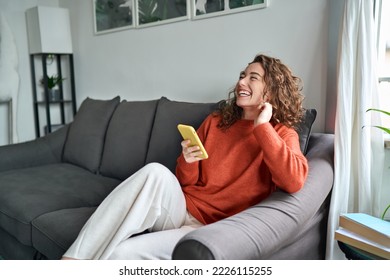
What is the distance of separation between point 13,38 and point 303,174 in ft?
8.66

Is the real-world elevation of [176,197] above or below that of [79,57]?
below

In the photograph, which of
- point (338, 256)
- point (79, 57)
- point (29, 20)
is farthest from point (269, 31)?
point (29, 20)

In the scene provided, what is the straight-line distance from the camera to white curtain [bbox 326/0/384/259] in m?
1.28

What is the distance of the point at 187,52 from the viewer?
83.5 inches

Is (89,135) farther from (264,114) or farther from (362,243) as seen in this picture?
(362,243)

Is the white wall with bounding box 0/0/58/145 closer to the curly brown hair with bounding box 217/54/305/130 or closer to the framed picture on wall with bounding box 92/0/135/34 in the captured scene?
the framed picture on wall with bounding box 92/0/135/34

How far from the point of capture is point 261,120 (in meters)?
1.17

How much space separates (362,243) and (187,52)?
4.76 feet

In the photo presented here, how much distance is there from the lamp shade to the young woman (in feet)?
6.41

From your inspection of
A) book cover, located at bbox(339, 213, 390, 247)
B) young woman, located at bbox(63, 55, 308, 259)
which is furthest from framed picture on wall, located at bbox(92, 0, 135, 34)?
book cover, located at bbox(339, 213, 390, 247)

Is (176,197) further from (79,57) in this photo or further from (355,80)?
(79,57)

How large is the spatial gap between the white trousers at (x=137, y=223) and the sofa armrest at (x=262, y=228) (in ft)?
0.66

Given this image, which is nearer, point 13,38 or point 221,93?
point 221,93
